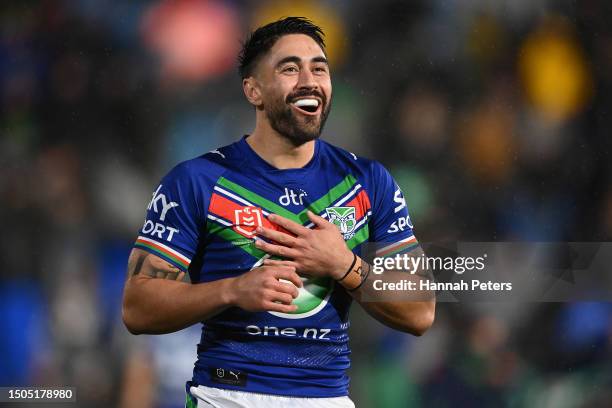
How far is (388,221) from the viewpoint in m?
2.95

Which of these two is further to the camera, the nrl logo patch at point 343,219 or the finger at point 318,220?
the nrl logo patch at point 343,219

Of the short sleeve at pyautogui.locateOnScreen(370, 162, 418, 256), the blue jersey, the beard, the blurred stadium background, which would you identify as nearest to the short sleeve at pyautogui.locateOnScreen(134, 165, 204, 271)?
the blue jersey

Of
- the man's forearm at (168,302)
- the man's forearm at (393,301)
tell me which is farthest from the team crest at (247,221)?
the man's forearm at (393,301)

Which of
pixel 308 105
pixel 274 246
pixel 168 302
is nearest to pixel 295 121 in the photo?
pixel 308 105

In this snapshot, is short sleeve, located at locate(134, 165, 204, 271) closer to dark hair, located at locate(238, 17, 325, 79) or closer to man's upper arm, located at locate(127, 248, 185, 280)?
man's upper arm, located at locate(127, 248, 185, 280)

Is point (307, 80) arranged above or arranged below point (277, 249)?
above

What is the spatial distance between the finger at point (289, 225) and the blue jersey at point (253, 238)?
0.07 m

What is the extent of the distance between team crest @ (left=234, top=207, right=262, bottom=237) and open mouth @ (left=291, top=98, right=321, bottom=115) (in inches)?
14.2

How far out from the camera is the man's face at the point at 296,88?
2875 millimetres

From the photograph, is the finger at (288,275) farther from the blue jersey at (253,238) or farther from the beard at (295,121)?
the beard at (295,121)

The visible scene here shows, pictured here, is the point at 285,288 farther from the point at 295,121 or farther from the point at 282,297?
the point at 295,121

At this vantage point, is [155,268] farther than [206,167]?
No

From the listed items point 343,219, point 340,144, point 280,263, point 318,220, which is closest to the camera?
point 280,263

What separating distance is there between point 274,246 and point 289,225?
3.1 inches
